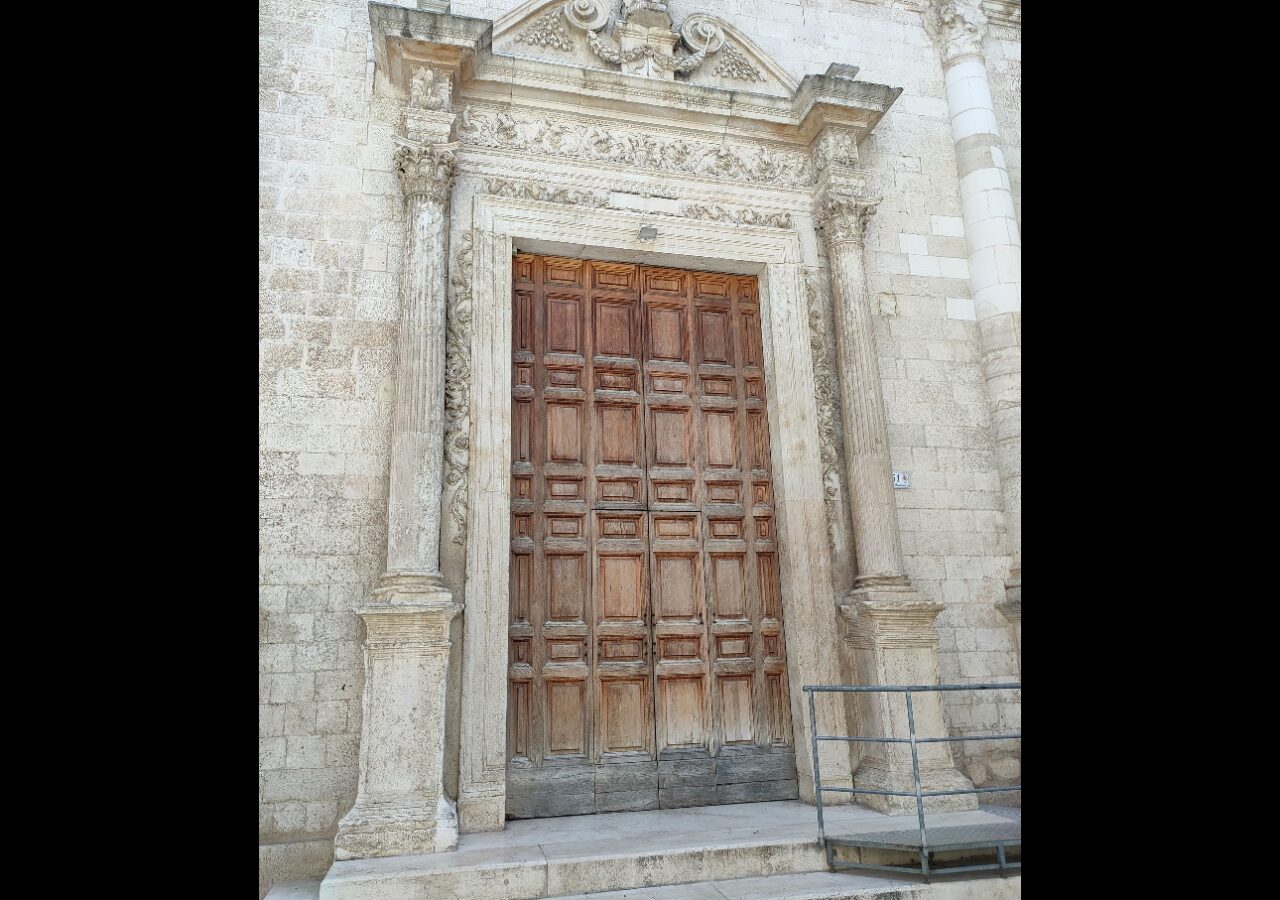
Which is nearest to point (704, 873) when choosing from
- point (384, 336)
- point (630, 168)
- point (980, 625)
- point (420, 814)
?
point (420, 814)

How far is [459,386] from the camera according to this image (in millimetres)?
5031

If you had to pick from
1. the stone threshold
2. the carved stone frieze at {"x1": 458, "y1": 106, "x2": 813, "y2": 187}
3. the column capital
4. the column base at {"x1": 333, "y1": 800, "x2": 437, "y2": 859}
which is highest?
the column capital

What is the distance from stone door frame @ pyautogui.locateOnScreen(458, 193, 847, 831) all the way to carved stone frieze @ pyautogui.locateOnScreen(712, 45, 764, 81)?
1259mm

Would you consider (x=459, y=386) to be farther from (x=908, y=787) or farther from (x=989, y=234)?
(x=989, y=234)

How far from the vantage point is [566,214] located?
18.2ft

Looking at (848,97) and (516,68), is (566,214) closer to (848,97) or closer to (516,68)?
(516,68)

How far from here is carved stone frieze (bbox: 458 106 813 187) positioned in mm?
5570

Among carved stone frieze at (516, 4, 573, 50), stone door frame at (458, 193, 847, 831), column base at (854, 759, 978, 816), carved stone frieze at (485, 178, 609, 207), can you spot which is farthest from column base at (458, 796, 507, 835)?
carved stone frieze at (516, 4, 573, 50)

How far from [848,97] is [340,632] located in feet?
16.5

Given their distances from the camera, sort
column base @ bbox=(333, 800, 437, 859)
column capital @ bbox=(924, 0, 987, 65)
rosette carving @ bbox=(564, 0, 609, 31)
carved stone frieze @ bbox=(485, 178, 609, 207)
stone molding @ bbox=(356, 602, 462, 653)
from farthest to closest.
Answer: column capital @ bbox=(924, 0, 987, 65) → rosette carving @ bbox=(564, 0, 609, 31) → carved stone frieze @ bbox=(485, 178, 609, 207) → stone molding @ bbox=(356, 602, 462, 653) → column base @ bbox=(333, 800, 437, 859)

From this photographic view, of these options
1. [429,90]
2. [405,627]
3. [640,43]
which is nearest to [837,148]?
[640,43]

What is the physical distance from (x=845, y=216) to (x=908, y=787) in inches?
153

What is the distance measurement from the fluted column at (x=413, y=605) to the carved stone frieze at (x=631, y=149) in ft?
1.74

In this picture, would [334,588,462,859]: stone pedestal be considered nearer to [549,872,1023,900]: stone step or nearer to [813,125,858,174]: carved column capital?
[549,872,1023,900]: stone step
